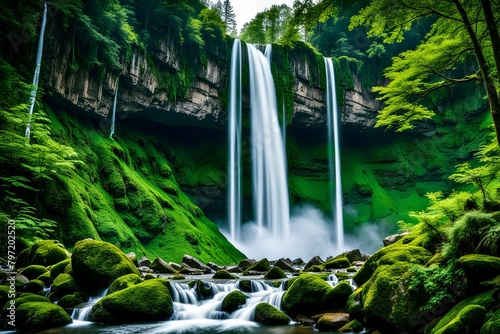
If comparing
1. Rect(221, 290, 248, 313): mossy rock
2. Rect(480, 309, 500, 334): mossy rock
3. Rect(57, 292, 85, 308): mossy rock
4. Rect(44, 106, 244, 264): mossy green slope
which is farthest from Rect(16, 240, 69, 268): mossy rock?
Rect(480, 309, 500, 334): mossy rock

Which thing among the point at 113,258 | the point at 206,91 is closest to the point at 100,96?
the point at 206,91

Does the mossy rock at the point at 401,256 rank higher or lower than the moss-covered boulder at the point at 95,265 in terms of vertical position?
higher

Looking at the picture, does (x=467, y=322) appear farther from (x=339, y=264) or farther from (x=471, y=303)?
(x=339, y=264)

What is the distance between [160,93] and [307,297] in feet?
85.9

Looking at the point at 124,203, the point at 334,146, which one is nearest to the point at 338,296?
the point at 124,203

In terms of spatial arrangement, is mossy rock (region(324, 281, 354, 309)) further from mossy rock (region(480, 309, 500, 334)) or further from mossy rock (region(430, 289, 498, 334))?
mossy rock (region(480, 309, 500, 334))

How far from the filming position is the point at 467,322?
5312 millimetres

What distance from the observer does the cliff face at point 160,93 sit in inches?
982

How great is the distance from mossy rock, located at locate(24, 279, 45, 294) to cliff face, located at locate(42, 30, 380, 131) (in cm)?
1713

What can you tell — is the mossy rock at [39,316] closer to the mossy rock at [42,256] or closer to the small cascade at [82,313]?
the small cascade at [82,313]

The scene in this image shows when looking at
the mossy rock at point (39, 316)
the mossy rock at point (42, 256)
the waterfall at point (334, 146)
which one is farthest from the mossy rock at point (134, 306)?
the waterfall at point (334, 146)

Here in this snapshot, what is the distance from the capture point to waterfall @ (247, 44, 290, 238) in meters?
35.2

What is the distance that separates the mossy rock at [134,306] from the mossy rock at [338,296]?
413 centimetres

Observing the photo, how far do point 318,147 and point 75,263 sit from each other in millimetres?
36708
